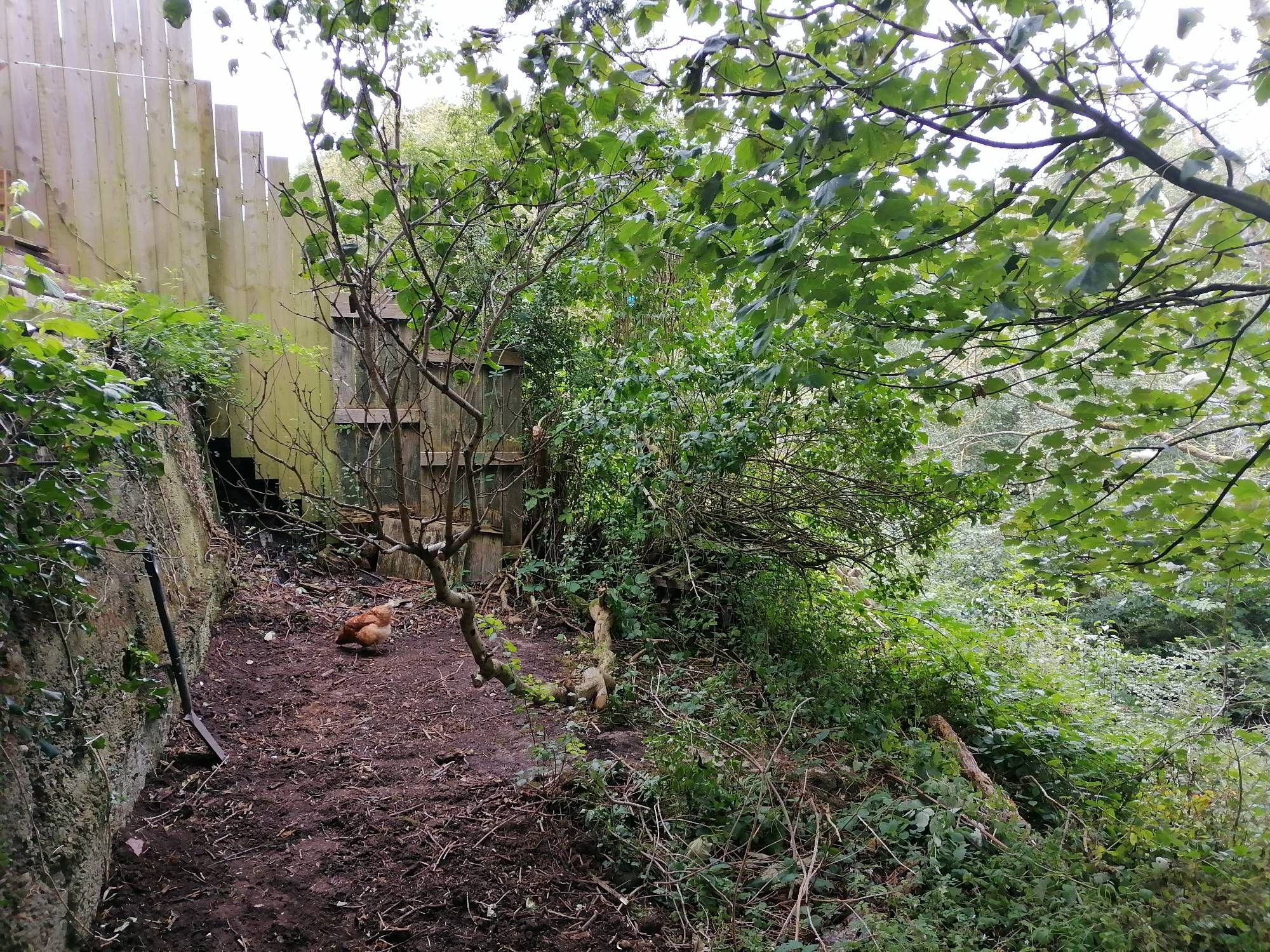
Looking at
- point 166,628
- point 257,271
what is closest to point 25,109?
point 257,271

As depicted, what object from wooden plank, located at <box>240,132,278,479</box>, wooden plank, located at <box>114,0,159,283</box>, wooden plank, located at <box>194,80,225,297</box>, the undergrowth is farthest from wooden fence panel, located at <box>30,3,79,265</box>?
the undergrowth

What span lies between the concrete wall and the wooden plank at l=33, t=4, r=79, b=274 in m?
2.41

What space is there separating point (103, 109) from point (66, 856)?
4482 mm

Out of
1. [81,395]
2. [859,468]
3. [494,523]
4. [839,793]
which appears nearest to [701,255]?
[81,395]

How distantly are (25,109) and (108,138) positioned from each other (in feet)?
1.35

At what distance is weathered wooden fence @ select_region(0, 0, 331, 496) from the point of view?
4137mm

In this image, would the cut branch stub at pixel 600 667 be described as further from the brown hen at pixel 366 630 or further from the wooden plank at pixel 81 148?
the wooden plank at pixel 81 148

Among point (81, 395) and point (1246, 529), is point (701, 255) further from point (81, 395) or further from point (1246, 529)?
point (1246, 529)

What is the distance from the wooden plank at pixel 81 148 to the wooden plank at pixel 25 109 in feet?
0.49

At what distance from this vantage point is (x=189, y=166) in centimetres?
445

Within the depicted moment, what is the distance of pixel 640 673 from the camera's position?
3.76 metres

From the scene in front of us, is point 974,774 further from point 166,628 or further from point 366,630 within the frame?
point 166,628

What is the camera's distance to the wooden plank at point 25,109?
4047 mm

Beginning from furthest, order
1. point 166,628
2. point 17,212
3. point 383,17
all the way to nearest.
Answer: point 166,628 < point 17,212 < point 383,17
